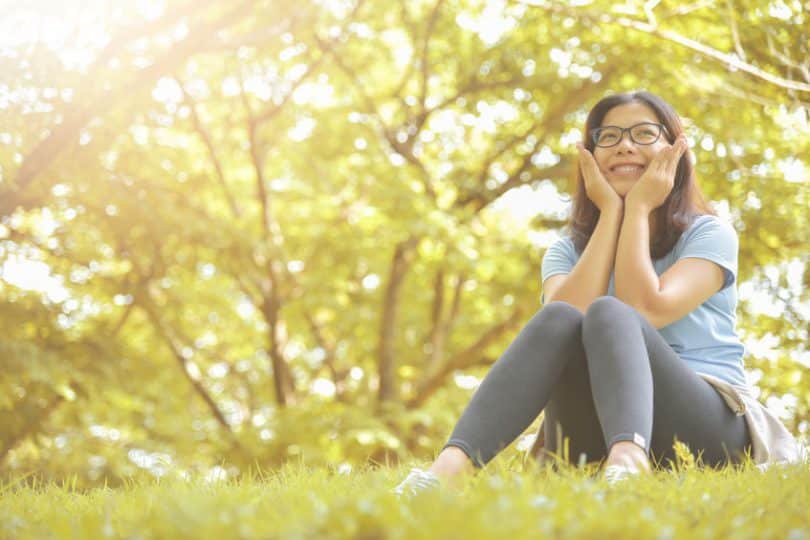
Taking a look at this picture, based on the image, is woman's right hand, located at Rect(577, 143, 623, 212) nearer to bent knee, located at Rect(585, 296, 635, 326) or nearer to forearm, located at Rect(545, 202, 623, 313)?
forearm, located at Rect(545, 202, 623, 313)

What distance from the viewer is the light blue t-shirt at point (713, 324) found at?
2891 millimetres

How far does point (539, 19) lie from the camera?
8.32 m

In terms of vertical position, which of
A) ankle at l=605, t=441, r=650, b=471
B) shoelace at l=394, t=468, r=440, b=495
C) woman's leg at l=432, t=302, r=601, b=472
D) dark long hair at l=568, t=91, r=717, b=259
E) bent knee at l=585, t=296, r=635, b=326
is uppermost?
dark long hair at l=568, t=91, r=717, b=259

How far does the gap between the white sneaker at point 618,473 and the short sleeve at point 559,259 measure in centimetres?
115

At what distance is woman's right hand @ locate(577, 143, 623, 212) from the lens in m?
3.21

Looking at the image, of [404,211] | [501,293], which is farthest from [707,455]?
[501,293]

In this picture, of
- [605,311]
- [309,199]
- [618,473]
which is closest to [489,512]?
[618,473]

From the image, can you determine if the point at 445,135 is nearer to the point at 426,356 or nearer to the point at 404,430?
the point at 426,356

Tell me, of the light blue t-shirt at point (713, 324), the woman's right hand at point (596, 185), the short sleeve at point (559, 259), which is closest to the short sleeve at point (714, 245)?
the light blue t-shirt at point (713, 324)

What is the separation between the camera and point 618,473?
216cm

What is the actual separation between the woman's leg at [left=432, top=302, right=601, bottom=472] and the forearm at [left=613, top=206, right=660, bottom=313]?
0.27 meters

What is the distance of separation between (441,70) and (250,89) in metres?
1.97

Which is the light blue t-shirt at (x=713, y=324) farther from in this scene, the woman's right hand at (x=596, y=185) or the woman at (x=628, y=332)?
the woman's right hand at (x=596, y=185)

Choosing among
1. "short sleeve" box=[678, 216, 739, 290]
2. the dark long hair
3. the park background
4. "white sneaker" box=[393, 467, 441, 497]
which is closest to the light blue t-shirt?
"short sleeve" box=[678, 216, 739, 290]
